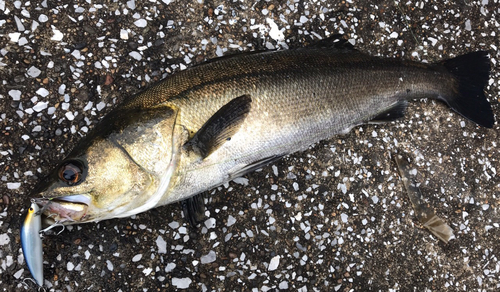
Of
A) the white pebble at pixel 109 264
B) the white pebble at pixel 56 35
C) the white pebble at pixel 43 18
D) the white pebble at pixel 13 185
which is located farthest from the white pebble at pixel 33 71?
the white pebble at pixel 109 264

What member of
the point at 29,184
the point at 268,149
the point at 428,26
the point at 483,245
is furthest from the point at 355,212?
the point at 29,184

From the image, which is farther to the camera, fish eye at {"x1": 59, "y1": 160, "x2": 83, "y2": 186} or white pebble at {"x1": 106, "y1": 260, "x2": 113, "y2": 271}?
white pebble at {"x1": 106, "y1": 260, "x2": 113, "y2": 271}

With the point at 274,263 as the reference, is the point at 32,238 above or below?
above

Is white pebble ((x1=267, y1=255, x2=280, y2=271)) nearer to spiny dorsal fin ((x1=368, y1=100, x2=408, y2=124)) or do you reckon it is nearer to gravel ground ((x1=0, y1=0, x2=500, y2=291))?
gravel ground ((x1=0, y1=0, x2=500, y2=291))

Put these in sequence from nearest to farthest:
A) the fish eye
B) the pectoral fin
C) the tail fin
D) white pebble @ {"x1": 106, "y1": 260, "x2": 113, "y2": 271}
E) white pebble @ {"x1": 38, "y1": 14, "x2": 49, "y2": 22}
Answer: the fish eye → the pectoral fin → white pebble @ {"x1": 106, "y1": 260, "x2": 113, "y2": 271} → white pebble @ {"x1": 38, "y1": 14, "x2": 49, "y2": 22} → the tail fin

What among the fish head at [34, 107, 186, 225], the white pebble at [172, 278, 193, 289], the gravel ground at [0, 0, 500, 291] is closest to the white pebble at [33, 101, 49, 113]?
the gravel ground at [0, 0, 500, 291]

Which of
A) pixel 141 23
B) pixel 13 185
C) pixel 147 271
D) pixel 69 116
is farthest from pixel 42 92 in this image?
pixel 147 271

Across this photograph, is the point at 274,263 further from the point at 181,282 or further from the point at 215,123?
the point at 215,123
